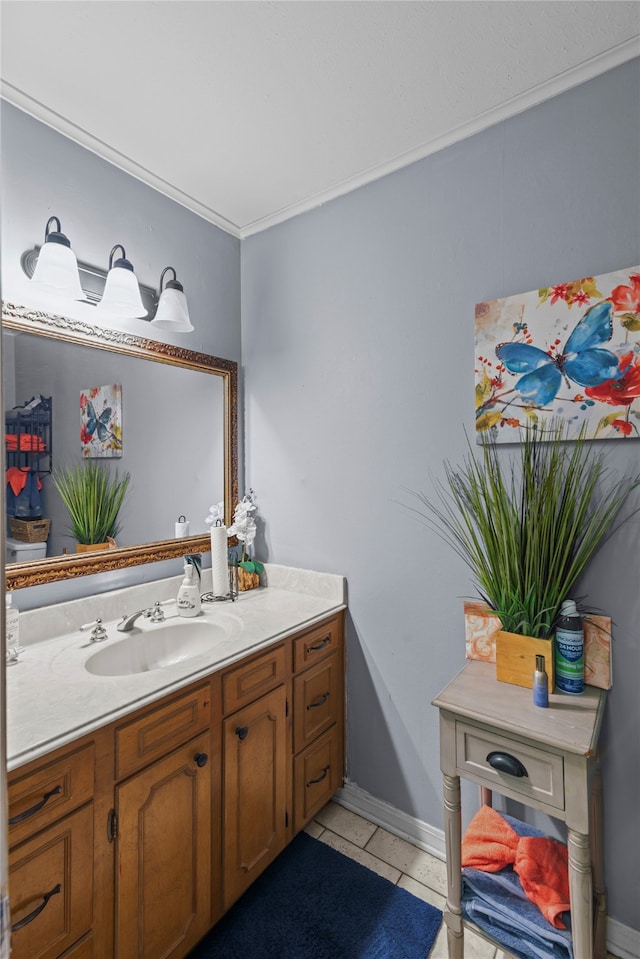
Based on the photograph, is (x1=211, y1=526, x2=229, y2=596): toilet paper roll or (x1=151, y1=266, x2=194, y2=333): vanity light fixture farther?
(x1=211, y1=526, x2=229, y2=596): toilet paper roll

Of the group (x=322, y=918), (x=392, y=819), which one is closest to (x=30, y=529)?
(x=322, y=918)

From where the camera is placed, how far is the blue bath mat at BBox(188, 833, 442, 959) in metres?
1.36

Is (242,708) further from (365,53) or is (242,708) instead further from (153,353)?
(365,53)

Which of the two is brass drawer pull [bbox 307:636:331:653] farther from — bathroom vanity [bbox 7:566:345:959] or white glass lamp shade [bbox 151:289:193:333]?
white glass lamp shade [bbox 151:289:193:333]

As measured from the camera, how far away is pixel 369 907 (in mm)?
1489

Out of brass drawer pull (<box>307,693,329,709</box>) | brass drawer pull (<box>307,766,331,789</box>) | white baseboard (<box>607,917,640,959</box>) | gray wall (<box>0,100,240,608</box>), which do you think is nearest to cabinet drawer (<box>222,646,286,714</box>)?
brass drawer pull (<box>307,693,329,709</box>)

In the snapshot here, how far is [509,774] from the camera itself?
118cm

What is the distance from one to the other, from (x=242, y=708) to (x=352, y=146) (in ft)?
6.28

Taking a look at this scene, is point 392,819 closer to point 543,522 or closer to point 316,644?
point 316,644

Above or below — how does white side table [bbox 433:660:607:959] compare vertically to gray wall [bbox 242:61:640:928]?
below

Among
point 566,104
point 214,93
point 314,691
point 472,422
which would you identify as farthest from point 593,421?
point 214,93

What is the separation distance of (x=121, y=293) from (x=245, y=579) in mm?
1204

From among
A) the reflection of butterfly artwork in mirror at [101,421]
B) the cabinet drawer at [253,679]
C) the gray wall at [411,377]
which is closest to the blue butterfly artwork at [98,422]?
the reflection of butterfly artwork in mirror at [101,421]

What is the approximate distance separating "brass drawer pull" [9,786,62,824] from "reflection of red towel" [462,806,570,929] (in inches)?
43.5
